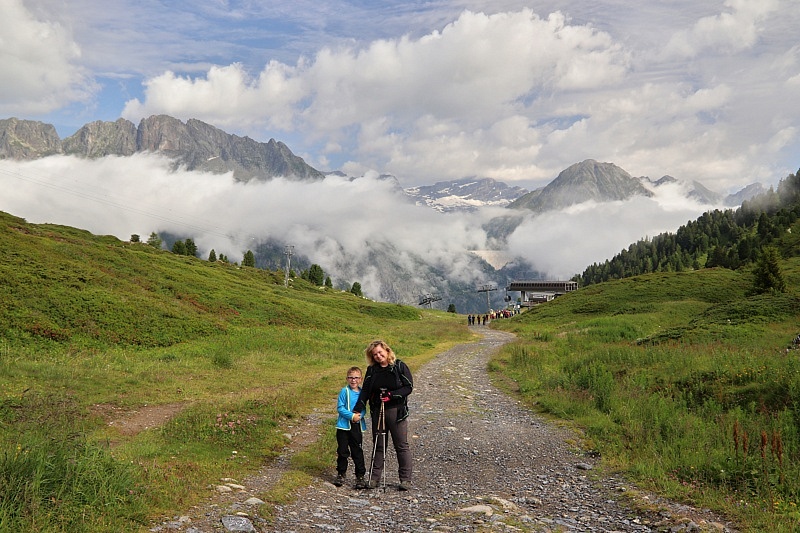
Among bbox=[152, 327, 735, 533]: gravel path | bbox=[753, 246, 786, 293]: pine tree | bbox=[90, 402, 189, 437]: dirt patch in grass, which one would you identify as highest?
bbox=[753, 246, 786, 293]: pine tree

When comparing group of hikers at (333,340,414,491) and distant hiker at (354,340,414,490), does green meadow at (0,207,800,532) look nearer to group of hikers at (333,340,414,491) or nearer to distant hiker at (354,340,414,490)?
group of hikers at (333,340,414,491)

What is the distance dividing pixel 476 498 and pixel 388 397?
249 cm

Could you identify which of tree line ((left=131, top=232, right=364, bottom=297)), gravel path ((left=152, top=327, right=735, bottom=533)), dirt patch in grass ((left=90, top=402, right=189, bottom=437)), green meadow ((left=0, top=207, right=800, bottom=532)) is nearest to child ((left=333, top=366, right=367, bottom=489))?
gravel path ((left=152, top=327, right=735, bottom=533))

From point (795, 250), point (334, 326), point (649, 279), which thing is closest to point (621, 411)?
point (334, 326)

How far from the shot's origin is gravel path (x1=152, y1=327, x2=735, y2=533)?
794 cm

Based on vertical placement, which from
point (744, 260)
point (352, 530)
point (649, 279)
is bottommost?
point (352, 530)

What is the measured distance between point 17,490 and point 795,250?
4912 inches

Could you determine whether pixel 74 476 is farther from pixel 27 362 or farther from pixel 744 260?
pixel 744 260

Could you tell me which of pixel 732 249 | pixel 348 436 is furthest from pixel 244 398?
pixel 732 249

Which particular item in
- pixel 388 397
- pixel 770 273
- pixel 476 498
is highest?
pixel 770 273

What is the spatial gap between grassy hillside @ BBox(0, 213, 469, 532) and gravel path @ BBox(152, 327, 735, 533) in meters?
0.72

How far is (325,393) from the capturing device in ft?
67.8

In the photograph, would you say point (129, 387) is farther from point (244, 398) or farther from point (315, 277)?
point (315, 277)

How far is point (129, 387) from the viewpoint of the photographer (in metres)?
18.9
